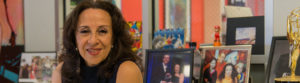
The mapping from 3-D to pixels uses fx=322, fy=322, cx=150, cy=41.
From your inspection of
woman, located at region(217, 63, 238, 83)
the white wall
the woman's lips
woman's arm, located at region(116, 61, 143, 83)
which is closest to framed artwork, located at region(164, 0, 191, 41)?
woman, located at region(217, 63, 238, 83)

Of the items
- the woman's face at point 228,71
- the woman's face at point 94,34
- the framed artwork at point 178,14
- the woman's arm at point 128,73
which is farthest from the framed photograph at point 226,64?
the woman's face at point 94,34

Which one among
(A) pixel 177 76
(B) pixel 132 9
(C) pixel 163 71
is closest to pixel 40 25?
(B) pixel 132 9

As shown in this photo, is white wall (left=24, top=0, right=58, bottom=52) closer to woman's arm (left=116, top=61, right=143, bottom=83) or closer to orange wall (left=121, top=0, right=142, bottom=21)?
orange wall (left=121, top=0, right=142, bottom=21)

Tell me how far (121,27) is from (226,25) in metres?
0.69

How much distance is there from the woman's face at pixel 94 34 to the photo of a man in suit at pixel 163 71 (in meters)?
0.56

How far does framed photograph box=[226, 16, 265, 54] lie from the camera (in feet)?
5.80

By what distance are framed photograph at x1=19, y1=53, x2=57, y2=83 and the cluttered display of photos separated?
1083 mm

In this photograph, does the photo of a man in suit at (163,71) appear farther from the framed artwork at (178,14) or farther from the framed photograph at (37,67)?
the framed photograph at (37,67)

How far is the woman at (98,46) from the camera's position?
140cm

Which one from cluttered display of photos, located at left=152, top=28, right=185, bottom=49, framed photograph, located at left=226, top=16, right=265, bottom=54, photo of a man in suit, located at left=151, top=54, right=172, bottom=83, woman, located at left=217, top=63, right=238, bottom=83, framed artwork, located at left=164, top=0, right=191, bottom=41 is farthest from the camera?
framed artwork, located at left=164, top=0, right=191, bottom=41

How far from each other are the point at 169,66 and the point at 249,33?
0.49 meters

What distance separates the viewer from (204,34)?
2.06 metres

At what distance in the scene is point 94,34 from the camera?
1386 millimetres

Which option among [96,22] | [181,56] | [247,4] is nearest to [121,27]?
[96,22]
